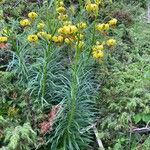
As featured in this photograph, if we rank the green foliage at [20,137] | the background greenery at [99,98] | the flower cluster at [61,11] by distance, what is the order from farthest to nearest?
the flower cluster at [61,11] < the background greenery at [99,98] < the green foliage at [20,137]

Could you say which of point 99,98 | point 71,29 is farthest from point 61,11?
point 99,98

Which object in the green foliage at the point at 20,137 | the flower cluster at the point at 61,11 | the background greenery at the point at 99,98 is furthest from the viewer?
the flower cluster at the point at 61,11

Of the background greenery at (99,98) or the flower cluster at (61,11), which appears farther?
the flower cluster at (61,11)

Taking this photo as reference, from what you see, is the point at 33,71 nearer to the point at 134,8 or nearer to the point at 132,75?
the point at 132,75

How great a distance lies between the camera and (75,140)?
10.7ft

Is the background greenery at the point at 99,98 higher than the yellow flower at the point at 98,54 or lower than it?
lower

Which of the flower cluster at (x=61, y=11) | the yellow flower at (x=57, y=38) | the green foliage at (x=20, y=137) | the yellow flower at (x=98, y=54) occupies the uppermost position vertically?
the flower cluster at (x=61, y=11)

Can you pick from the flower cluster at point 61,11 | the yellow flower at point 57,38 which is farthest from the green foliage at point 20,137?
the flower cluster at point 61,11

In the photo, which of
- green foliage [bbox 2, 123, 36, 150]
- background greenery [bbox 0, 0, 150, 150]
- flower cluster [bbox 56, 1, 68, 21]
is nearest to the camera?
green foliage [bbox 2, 123, 36, 150]

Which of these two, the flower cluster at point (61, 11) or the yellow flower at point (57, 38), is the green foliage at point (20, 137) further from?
the flower cluster at point (61, 11)

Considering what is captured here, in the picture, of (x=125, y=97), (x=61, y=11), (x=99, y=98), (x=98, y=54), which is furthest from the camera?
(x=99, y=98)

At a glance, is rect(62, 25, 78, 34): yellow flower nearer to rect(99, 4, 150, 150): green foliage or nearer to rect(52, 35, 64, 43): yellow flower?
rect(52, 35, 64, 43): yellow flower

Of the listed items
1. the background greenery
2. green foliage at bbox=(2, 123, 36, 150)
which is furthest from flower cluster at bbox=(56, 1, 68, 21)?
green foliage at bbox=(2, 123, 36, 150)

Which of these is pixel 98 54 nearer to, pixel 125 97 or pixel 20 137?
pixel 125 97
